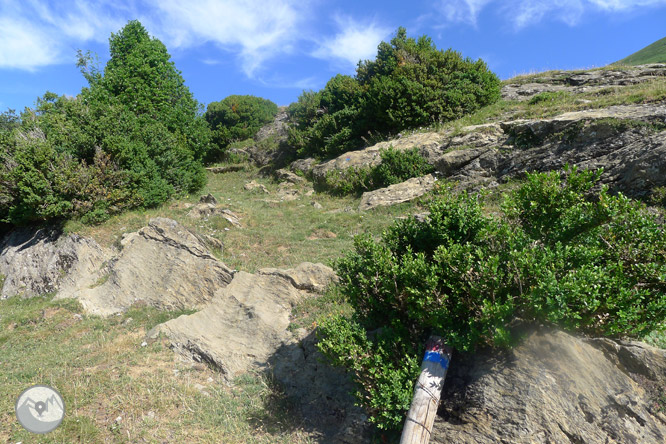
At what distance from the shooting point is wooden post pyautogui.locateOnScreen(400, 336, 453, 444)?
14.4 ft

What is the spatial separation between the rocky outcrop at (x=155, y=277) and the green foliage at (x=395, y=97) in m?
14.1

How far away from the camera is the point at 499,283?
4465mm

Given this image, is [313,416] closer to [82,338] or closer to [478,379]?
[478,379]

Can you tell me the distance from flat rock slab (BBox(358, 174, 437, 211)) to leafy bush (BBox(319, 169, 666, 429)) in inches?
394

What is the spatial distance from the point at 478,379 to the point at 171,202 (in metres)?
14.3

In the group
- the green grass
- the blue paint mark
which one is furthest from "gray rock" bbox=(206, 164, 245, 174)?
the blue paint mark

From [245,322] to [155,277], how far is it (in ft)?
11.0

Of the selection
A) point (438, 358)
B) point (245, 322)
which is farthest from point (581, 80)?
point (245, 322)

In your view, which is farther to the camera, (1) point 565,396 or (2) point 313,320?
(2) point 313,320

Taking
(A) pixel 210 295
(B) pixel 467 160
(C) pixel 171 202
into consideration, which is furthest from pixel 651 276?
(C) pixel 171 202

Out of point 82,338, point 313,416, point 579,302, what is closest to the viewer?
point 579,302

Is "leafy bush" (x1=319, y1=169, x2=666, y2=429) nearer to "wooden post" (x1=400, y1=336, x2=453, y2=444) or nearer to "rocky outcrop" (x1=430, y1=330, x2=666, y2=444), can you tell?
"wooden post" (x1=400, y1=336, x2=453, y2=444)

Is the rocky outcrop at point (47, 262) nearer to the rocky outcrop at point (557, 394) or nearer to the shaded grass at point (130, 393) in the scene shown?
the shaded grass at point (130, 393)

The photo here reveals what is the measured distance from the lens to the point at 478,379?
467 cm
